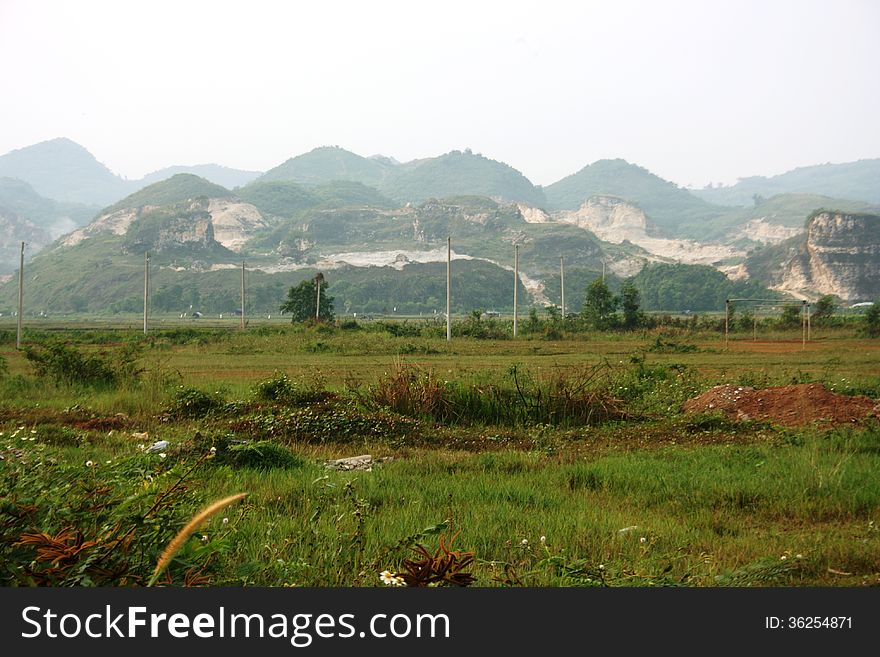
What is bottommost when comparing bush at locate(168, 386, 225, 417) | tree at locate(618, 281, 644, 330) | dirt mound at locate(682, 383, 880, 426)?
tree at locate(618, 281, 644, 330)

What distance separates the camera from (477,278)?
140875mm

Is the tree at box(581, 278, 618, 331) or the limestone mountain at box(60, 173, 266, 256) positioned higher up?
the limestone mountain at box(60, 173, 266, 256)

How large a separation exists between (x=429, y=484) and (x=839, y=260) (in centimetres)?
15210

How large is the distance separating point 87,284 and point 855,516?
154m

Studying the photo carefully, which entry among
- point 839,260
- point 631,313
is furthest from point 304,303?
point 839,260

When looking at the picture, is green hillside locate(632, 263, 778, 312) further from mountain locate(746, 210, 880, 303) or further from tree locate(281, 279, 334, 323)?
tree locate(281, 279, 334, 323)

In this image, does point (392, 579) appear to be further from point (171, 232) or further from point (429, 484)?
point (171, 232)

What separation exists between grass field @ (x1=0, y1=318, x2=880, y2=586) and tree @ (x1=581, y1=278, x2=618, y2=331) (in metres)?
38.9

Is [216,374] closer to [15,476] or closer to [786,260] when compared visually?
[15,476]

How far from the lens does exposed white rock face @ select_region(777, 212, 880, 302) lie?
139250 millimetres

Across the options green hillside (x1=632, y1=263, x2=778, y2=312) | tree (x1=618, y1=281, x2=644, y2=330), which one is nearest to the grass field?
tree (x1=618, y1=281, x2=644, y2=330)

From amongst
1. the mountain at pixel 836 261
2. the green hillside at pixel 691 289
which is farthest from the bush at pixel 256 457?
the mountain at pixel 836 261

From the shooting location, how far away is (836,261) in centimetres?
14038

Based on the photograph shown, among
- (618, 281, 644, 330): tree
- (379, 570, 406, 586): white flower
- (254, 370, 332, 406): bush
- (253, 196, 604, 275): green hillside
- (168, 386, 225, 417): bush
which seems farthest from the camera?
(253, 196, 604, 275): green hillside
